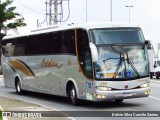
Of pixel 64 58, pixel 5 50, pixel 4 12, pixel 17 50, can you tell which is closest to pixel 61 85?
pixel 64 58

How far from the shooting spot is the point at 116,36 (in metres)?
17.8

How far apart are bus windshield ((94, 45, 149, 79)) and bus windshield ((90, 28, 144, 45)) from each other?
25 centimetres

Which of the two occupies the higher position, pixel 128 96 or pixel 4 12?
pixel 4 12

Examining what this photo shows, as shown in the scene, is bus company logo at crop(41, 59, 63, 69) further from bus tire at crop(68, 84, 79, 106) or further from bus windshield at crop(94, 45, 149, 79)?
bus windshield at crop(94, 45, 149, 79)

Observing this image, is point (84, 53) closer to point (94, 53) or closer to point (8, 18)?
point (94, 53)

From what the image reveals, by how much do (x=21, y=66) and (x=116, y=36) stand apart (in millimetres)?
8506

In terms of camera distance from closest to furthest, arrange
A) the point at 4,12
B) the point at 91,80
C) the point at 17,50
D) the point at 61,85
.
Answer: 1. the point at 91,80
2. the point at 61,85
3. the point at 17,50
4. the point at 4,12

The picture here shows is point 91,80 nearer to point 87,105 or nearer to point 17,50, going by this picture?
point 87,105

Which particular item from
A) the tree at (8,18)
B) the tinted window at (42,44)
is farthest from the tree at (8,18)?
the tinted window at (42,44)

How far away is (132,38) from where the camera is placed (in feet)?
59.1

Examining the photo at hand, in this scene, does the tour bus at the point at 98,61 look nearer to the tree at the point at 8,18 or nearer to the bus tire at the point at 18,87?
the bus tire at the point at 18,87

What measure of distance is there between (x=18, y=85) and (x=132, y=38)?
31.5 ft

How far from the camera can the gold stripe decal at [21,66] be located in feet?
78.8

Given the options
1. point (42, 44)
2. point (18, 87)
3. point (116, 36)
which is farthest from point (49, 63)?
point (18, 87)
